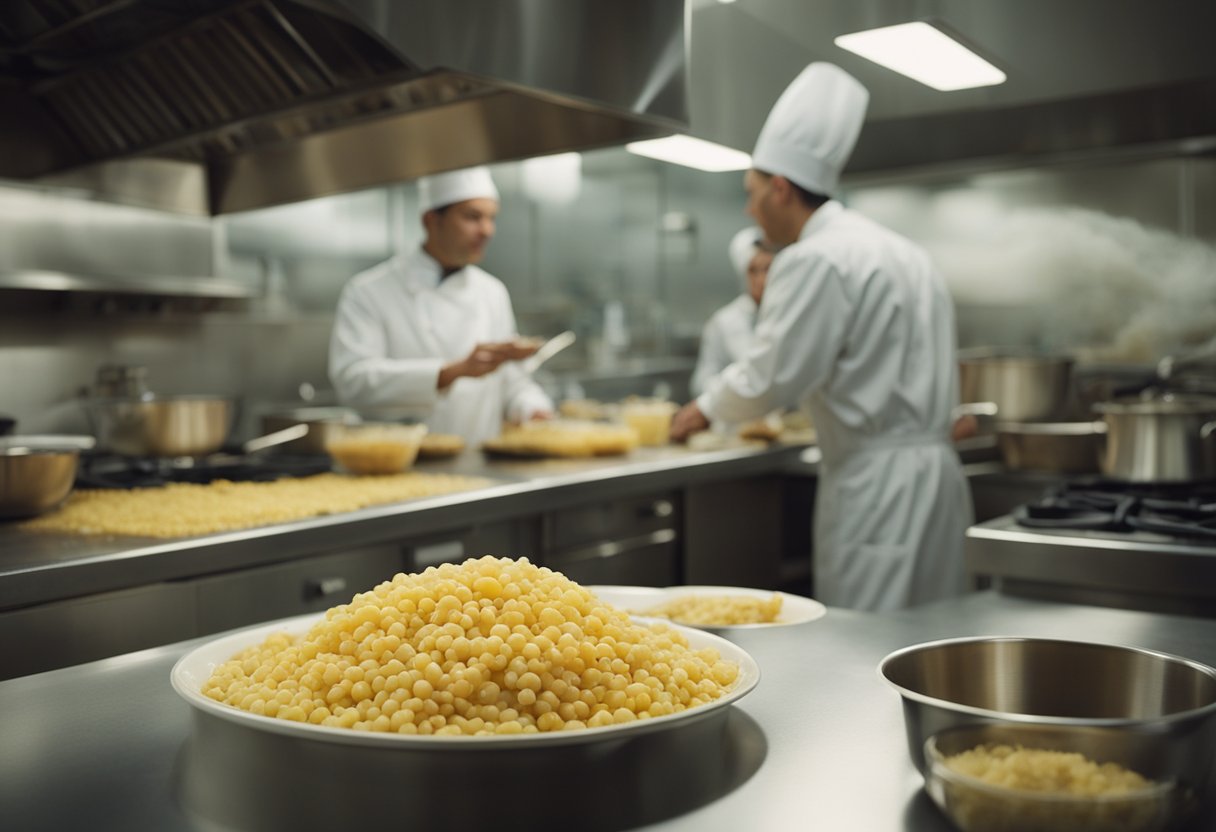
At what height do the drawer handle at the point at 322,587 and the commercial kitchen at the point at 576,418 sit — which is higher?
the commercial kitchen at the point at 576,418

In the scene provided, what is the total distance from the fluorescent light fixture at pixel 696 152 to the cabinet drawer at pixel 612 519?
3.42ft

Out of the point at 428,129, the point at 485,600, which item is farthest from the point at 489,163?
the point at 485,600

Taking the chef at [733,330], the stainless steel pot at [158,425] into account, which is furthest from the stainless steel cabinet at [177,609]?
the chef at [733,330]

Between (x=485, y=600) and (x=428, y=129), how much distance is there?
2.06 m

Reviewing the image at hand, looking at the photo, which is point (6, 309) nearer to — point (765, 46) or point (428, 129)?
point (428, 129)

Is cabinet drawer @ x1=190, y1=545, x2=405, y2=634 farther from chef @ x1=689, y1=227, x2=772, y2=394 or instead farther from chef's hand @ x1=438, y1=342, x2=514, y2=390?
chef @ x1=689, y1=227, x2=772, y2=394

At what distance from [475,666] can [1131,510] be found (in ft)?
5.18

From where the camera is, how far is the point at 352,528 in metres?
2.20

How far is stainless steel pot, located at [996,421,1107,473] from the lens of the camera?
333cm

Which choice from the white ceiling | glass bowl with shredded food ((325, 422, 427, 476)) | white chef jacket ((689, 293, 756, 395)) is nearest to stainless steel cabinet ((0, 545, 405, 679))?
glass bowl with shredded food ((325, 422, 427, 476))

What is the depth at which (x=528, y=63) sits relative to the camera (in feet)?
7.16

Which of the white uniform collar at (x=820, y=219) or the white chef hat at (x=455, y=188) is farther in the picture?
the white chef hat at (x=455, y=188)

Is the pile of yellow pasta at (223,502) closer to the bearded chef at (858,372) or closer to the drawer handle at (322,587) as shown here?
the drawer handle at (322,587)

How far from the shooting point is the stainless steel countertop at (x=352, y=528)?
5.73ft
